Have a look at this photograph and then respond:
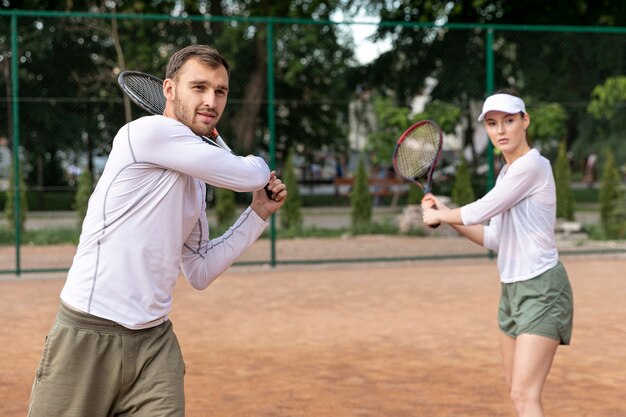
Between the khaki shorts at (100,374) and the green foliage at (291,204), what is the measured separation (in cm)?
1160

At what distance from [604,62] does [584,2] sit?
5175 millimetres

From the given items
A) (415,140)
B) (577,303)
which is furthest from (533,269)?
(577,303)

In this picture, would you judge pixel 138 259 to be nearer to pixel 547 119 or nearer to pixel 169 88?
pixel 169 88

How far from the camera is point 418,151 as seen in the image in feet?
15.9

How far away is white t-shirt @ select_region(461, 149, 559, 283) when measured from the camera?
384 cm

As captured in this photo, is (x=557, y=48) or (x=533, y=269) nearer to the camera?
(x=533, y=269)

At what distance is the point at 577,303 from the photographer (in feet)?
27.9

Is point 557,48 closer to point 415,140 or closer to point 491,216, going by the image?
point 415,140

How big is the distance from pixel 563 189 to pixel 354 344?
9.18m

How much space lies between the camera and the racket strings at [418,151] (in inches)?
187

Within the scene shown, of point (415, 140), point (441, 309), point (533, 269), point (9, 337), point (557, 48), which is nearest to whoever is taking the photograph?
point (533, 269)

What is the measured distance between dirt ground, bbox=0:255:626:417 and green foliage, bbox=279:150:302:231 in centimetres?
378

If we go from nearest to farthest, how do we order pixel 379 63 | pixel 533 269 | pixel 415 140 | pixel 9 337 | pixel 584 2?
pixel 533 269 < pixel 415 140 < pixel 9 337 < pixel 379 63 < pixel 584 2

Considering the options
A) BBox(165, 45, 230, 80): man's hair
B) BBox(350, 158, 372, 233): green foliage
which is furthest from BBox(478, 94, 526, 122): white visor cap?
BBox(350, 158, 372, 233): green foliage
